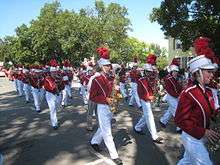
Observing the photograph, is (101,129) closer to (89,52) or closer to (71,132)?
(71,132)

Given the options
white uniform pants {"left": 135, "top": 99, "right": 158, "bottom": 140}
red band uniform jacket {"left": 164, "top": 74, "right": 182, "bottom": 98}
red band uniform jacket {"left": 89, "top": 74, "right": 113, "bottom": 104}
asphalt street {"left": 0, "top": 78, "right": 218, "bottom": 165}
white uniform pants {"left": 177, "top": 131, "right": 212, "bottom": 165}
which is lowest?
asphalt street {"left": 0, "top": 78, "right": 218, "bottom": 165}

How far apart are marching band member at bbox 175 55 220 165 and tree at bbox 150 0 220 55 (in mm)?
15411

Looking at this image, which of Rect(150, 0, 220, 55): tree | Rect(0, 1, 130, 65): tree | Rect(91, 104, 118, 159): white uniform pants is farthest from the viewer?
Rect(0, 1, 130, 65): tree

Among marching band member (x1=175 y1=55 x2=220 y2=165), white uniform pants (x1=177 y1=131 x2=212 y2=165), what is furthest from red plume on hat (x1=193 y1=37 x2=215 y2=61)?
white uniform pants (x1=177 y1=131 x2=212 y2=165)

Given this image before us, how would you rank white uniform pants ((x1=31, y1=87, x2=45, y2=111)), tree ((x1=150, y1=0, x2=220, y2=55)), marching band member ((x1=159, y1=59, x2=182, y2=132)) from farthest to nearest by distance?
tree ((x1=150, y1=0, x2=220, y2=55)) < white uniform pants ((x1=31, y1=87, x2=45, y2=111)) < marching band member ((x1=159, y1=59, x2=182, y2=132))

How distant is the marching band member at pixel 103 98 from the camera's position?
29.3ft

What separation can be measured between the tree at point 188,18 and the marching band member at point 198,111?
15.4m

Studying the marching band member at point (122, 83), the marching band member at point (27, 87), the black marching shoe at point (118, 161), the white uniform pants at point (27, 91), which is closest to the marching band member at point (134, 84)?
the marching band member at point (122, 83)

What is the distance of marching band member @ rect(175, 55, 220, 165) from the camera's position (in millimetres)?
5574

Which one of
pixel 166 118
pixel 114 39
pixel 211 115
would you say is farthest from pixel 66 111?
pixel 114 39

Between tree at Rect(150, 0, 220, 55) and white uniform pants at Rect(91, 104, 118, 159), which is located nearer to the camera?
white uniform pants at Rect(91, 104, 118, 159)

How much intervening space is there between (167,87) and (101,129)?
374 cm

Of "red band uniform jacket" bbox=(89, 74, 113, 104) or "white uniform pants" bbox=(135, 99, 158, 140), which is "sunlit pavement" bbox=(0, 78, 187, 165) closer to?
"white uniform pants" bbox=(135, 99, 158, 140)

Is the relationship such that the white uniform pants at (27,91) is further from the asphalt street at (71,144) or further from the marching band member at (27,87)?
the asphalt street at (71,144)
